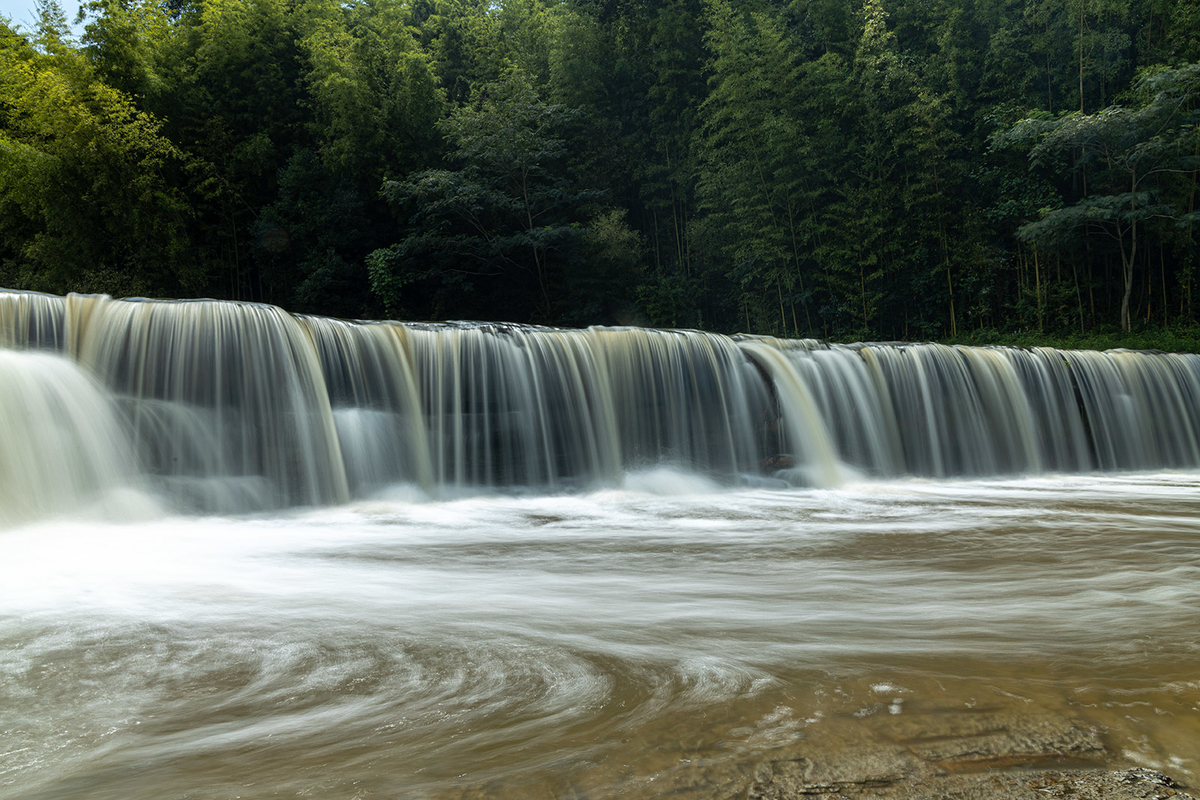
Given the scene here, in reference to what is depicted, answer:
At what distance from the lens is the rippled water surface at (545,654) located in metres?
1.58

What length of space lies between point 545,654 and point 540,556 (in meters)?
2.22

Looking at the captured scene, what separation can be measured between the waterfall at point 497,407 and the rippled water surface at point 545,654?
1611mm

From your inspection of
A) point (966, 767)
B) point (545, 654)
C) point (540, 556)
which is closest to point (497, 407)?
point (540, 556)

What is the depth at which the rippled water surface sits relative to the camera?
62.0 inches

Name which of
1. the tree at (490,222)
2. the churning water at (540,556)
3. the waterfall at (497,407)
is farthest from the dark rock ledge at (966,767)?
the tree at (490,222)

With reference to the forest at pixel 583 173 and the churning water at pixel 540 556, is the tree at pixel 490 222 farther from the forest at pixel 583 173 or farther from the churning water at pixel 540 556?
the churning water at pixel 540 556

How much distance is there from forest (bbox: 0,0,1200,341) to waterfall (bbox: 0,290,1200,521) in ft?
28.3

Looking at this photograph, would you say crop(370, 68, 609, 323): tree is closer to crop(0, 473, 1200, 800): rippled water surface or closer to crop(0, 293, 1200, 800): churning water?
crop(0, 293, 1200, 800): churning water

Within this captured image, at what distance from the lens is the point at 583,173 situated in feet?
82.1

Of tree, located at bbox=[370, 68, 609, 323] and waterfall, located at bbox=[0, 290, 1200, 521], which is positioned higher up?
tree, located at bbox=[370, 68, 609, 323]

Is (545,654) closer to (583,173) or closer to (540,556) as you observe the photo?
(540,556)

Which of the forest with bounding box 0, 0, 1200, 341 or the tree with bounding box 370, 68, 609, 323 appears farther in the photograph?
the tree with bounding box 370, 68, 609, 323

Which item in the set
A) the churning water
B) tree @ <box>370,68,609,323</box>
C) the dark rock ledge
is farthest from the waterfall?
tree @ <box>370,68,609,323</box>

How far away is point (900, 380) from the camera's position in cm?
1129
